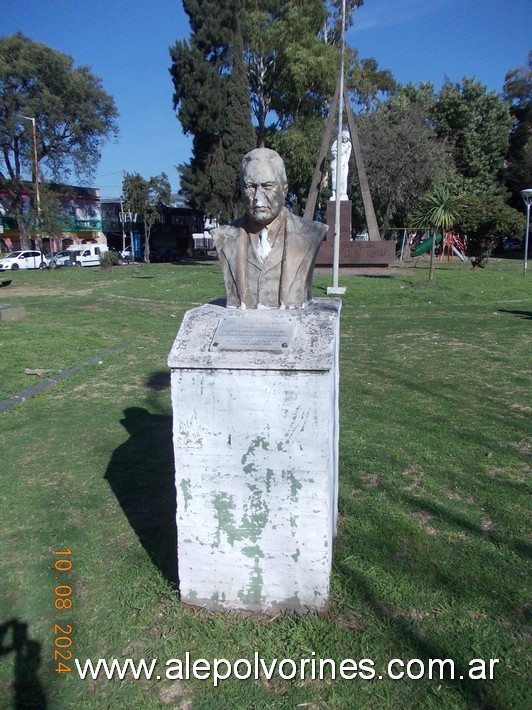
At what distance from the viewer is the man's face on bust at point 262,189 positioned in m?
2.84

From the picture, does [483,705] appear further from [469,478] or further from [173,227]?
[173,227]

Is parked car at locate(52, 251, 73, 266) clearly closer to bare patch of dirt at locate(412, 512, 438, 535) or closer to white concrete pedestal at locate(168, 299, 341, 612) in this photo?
bare patch of dirt at locate(412, 512, 438, 535)

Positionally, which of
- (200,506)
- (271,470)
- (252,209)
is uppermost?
(252,209)

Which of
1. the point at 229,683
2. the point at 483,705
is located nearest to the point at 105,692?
the point at 229,683

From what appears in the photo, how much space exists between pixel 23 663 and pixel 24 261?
3185 centimetres

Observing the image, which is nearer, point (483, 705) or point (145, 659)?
point (483, 705)

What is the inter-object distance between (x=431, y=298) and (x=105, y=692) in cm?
1304

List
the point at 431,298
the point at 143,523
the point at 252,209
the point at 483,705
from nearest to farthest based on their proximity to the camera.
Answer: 1. the point at 483,705
2. the point at 252,209
3. the point at 143,523
4. the point at 431,298

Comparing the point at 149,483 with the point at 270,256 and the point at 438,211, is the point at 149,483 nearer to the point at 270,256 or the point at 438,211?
the point at 270,256

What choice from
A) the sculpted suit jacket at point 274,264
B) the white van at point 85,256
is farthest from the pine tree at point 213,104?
the sculpted suit jacket at point 274,264

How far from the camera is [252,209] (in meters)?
2.93

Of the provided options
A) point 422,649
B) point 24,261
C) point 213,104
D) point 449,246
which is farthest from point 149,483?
point 449,246

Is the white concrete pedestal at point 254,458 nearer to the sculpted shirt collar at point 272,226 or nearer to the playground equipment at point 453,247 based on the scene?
the sculpted shirt collar at point 272,226

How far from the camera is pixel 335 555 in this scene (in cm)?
319
